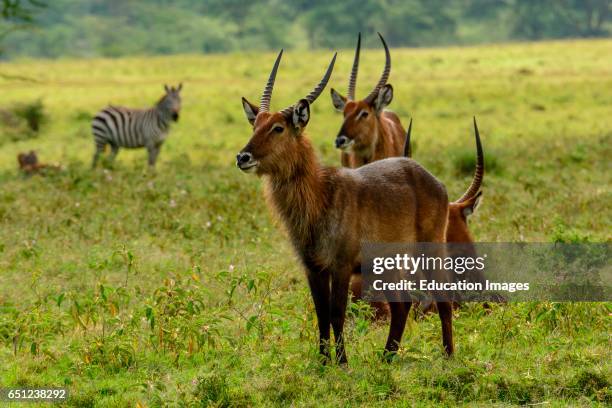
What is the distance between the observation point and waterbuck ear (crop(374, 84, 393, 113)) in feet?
29.4

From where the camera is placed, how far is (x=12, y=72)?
1380 inches

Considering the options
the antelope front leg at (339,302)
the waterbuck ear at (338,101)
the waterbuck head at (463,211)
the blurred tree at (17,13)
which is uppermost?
the blurred tree at (17,13)

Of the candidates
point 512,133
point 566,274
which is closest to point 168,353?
point 566,274

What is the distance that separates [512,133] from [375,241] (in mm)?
13424

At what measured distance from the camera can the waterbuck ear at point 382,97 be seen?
8961 mm

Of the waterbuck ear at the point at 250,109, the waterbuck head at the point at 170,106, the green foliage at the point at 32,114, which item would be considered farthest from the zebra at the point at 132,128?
the waterbuck ear at the point at 250,109

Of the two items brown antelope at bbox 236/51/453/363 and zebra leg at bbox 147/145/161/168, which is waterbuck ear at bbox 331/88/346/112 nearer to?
brown antelope at bbox 236/51/453/363

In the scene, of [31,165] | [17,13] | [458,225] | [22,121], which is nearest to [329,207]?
[458,225]

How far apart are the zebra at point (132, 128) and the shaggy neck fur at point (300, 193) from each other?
32.5ft

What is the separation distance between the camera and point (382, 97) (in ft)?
29.7

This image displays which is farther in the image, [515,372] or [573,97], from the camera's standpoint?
[573,97]

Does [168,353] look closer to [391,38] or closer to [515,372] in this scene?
[515,372]

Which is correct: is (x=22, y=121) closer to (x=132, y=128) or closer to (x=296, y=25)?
(x=132, y=128)

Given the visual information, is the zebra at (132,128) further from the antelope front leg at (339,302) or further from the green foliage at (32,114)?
the antelope front leg at (339,302)
